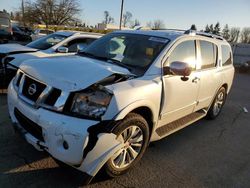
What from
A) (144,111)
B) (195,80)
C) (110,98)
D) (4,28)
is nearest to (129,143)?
(144,111)

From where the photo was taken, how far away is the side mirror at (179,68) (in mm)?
3522

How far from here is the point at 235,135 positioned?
5316 millimetres

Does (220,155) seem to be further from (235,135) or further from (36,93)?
(36,93)

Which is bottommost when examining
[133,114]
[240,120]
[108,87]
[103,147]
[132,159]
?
[240,120]

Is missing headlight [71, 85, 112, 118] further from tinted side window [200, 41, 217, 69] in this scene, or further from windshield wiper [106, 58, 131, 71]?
tinted side window [200, 41, 217, 69]

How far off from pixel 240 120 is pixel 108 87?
466cm

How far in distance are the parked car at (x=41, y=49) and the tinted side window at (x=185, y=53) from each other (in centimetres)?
244

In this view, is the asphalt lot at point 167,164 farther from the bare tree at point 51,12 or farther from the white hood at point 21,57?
the bare tree at point 51,12

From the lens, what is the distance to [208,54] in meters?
5.04

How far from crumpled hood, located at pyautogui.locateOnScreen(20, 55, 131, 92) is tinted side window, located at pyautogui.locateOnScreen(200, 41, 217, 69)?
6.25ft

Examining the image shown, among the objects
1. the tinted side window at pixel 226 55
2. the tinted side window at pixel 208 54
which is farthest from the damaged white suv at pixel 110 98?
the tinted side window at pixel 226 55

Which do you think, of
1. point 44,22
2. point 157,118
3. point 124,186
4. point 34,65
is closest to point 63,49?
point 34,65

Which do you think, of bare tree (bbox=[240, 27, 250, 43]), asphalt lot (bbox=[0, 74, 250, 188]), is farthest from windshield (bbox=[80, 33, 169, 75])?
bare tree (bbox=[240, 27, 250, 43])

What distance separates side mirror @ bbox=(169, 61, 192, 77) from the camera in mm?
3522
